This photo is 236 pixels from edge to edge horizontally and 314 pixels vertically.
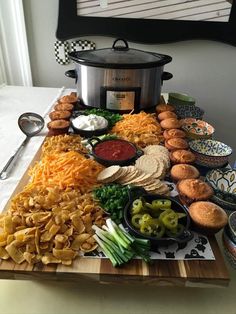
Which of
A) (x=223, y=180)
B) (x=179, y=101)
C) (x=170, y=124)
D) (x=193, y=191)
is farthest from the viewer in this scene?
(x=179, y=101)

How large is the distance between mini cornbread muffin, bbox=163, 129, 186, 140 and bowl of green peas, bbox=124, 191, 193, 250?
1.19ft

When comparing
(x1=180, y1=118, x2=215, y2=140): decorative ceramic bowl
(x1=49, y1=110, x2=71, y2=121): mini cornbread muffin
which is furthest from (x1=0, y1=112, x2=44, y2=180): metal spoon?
(x1=180, y1=118, x2=215, y2=140): decorative ceramic bowl

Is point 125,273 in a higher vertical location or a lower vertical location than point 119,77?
lower

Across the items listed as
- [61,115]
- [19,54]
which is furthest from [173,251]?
[19,54]

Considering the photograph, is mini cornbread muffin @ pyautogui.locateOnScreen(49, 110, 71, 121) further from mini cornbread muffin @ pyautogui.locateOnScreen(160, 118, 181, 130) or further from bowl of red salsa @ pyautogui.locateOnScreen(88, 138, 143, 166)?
mini cornbread muffin @ pyautogui.locateOnScreen(160, 118, 181, 130)

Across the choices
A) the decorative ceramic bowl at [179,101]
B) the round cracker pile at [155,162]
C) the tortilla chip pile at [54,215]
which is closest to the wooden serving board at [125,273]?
the tortilla chip pile at [54,215]

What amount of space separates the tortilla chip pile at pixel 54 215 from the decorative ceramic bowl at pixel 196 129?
17.1 inches

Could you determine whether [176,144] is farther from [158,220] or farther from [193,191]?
[158,220]

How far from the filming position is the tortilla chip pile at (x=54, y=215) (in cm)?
57

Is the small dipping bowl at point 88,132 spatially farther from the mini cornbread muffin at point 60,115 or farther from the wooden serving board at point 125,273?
the wooden serving board at point 125,273

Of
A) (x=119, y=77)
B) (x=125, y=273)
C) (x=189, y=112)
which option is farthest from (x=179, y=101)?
(x=125, y=273)

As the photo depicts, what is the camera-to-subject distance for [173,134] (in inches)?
38.9

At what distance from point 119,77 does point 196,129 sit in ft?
1.21

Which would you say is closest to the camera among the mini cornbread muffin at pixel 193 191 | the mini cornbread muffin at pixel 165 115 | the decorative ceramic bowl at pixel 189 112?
the mini cornbread muffin at pixel 193 191
